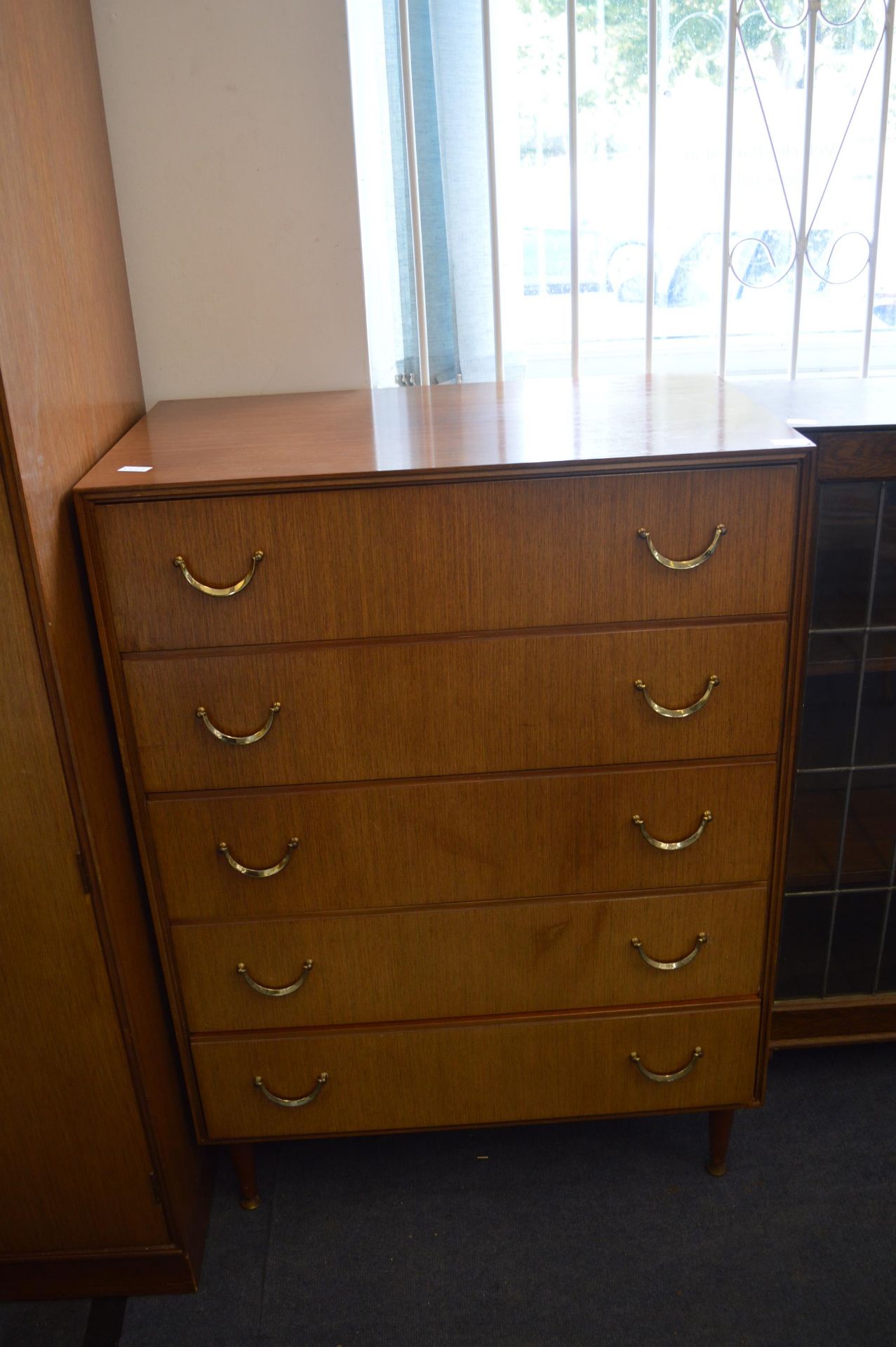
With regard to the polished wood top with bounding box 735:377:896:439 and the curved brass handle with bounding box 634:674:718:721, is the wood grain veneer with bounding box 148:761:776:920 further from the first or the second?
the polished wood top with bounding box 735:377:896:439

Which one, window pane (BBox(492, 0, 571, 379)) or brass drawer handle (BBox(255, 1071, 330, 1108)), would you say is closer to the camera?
brass drawer handle (BBox(255, 1071, 330, 1108))

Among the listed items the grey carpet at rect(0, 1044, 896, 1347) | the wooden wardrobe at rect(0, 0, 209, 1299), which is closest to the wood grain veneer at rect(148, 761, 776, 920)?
the wooden wardrobe at rect(0, 0, 209, 1299)

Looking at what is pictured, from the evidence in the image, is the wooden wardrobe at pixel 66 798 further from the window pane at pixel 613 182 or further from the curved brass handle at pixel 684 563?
Answer: the window pane at pixel 613 182

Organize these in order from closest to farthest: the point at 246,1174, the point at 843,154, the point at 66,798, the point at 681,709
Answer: the point at 66,798
the point at 681,709
the point at 246,1174
the point at 843,154

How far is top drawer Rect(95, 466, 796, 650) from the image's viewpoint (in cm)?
110

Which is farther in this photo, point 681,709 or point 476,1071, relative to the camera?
point 476,1071

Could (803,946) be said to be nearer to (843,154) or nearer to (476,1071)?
(476,1071)

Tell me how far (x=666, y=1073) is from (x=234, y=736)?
739 mm

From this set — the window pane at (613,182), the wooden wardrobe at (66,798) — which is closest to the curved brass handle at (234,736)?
the wooden wardrobe at (66,798)

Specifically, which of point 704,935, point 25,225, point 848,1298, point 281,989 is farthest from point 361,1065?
point 25,225

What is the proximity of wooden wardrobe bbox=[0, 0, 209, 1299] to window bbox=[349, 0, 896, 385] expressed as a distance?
1.42 feet

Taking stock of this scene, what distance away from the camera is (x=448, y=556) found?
3.71ft

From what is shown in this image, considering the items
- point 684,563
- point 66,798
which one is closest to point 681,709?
point 684,563

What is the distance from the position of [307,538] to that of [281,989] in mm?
581
